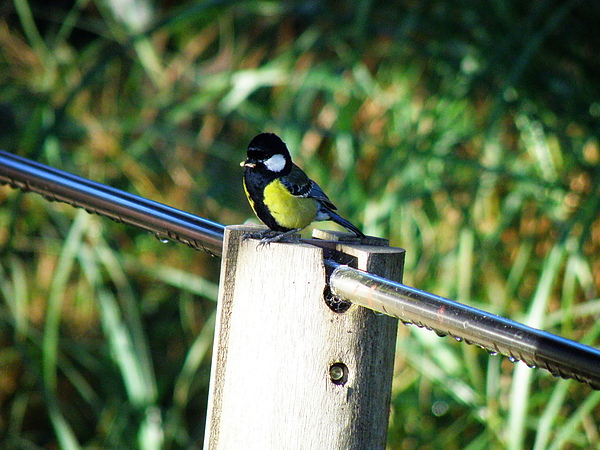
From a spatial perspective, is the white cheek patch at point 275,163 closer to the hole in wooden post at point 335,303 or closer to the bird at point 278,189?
the bird at point 278,189

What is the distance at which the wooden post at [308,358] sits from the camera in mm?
560

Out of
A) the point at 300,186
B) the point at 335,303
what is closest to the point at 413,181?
the point at 300,186

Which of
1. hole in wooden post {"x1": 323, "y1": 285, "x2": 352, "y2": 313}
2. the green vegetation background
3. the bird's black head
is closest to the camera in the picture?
hole in wooden post {"x1": 323, "y1": 285, "x2": 352, "y2": 313}

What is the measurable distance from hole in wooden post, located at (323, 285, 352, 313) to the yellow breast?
56 centimetres

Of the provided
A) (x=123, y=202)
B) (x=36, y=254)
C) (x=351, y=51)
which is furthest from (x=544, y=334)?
(x=36, y=254)

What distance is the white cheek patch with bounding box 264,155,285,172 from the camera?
1120mm

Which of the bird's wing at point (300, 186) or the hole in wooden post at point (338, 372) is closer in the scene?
the hole in wooden post at point (338, 372)

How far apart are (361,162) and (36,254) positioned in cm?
127

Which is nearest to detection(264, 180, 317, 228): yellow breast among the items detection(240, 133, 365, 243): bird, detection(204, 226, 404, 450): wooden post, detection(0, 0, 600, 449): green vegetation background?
detection(240, 133, 365, 243): bird

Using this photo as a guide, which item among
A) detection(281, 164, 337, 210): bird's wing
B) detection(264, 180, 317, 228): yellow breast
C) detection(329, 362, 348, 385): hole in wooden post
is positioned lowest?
detection(329, 362, 348, 385): hole in wooden post

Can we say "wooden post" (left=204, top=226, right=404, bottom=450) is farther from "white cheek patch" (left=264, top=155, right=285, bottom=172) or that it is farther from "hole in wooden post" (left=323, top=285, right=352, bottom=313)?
"white cheek patch" (left=264, top=155, right=285, bottom=172)

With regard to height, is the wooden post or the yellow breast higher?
the yellow breast

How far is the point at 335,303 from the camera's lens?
560 millimetres

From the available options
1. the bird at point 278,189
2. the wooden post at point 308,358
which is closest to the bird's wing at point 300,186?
the bird at point 278,189
